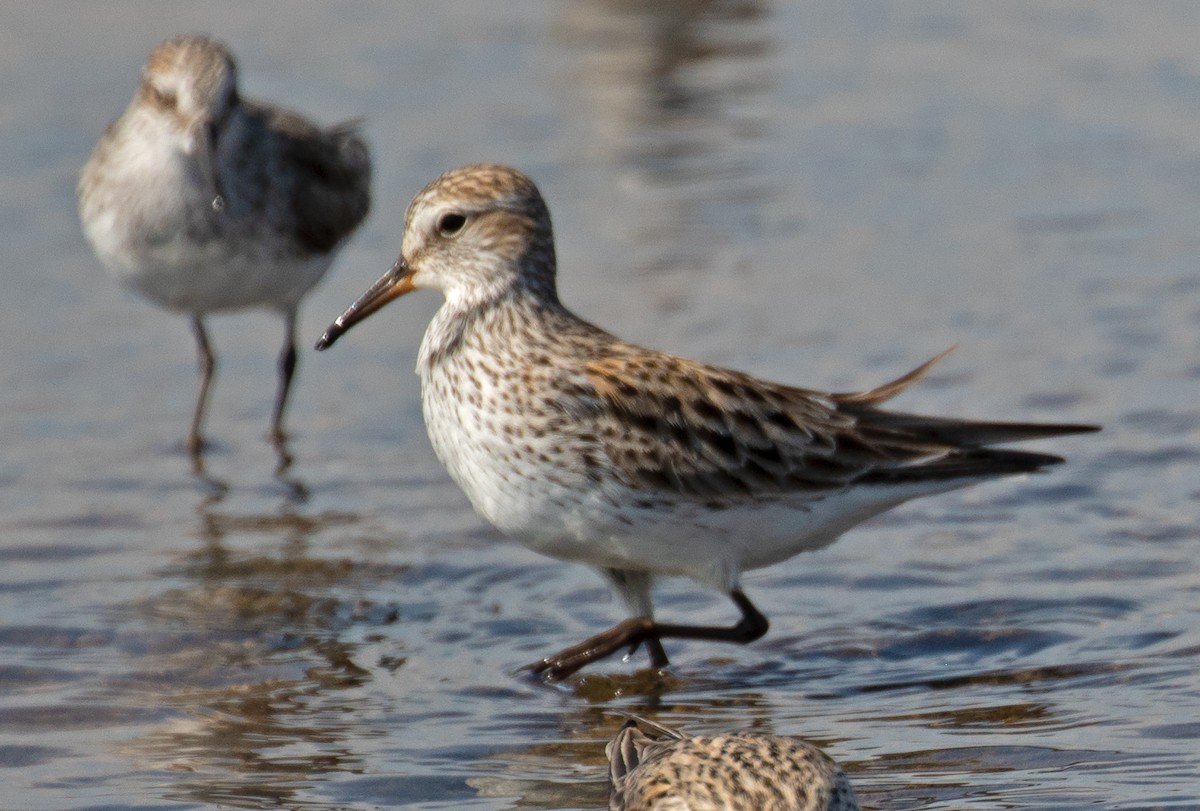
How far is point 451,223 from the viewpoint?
7535 mm

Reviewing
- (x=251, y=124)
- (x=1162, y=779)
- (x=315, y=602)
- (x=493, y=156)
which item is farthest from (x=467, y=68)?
(x=1162, y=779)

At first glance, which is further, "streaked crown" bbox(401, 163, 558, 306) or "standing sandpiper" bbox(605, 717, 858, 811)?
"streaked crown" bbox(401, 163, 558, 306)

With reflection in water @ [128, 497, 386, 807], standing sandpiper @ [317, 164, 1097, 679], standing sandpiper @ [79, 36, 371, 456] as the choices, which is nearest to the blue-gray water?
reflection in water @ [128, 497, 386, 807]

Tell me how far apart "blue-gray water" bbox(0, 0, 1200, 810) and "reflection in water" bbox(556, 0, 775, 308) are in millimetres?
49

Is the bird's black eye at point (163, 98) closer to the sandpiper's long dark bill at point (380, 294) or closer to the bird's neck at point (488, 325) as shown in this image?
the sandpiper's long dark bill at point (380, 294)

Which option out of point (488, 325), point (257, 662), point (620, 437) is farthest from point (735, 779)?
point (257, 662)

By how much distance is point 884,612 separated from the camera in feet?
26.4

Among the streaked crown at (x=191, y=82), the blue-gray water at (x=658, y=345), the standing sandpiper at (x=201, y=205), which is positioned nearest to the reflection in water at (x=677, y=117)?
the blue-gray water at (x=658, y=345)

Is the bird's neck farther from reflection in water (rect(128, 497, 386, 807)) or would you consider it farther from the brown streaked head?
reflection in water (rect(128, 497, 386, 807))

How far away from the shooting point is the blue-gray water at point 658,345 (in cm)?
692

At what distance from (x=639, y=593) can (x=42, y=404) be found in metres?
4.33

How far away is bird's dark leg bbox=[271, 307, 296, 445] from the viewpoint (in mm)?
10820

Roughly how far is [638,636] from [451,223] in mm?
1588

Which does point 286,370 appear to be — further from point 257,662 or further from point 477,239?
point 477,239
